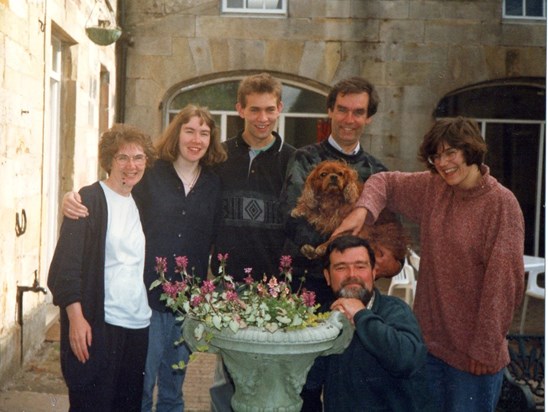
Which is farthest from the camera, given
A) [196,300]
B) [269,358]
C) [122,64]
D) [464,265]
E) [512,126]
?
[512,126]

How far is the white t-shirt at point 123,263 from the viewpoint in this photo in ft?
8.68

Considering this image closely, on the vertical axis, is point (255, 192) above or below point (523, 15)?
below

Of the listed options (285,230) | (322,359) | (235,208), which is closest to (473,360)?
(322,359)

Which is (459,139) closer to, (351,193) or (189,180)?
(351,193)

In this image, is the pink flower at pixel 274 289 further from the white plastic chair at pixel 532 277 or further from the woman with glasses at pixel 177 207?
the white plastic chair at pixel 532 277

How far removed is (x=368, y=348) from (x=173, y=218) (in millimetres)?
897

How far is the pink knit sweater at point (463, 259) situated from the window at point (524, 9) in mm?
1362

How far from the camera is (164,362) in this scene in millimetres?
2941

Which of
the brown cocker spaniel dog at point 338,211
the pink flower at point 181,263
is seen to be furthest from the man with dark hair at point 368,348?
the pink flower at point 181,263

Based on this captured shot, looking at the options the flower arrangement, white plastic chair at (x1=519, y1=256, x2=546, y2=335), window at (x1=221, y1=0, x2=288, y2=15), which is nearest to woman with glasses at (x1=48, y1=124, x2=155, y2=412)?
the flower arrangement

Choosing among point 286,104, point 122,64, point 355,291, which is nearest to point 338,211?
point 355,291

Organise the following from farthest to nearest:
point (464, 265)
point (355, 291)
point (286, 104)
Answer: point (286, 104)
point (464, 265)
point (355, 291)

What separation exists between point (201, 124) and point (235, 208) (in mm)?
357

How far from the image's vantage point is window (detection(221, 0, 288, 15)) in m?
3.86
